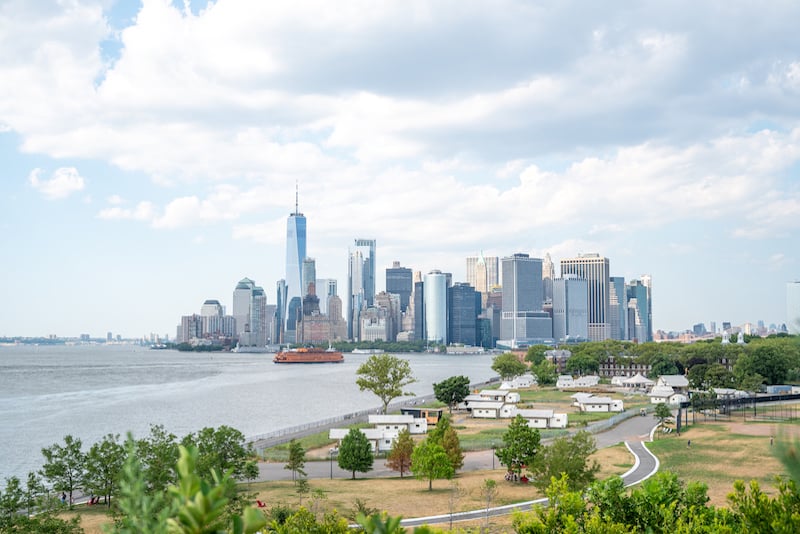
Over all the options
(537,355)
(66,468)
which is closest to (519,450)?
(66,468)

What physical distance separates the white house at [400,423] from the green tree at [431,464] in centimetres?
1972

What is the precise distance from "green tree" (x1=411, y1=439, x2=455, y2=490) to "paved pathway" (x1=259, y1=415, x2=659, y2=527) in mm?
5528

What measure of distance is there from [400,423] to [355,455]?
60.8 feet

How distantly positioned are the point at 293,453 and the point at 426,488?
775 centimetres

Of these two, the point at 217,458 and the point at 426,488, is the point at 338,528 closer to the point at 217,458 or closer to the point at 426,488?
the point at 217,458

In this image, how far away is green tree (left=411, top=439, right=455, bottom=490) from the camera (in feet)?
128

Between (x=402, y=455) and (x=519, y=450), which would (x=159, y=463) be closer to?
(x=402, y=455)

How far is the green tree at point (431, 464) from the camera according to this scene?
3888 centimetres

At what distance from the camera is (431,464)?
3888 cm

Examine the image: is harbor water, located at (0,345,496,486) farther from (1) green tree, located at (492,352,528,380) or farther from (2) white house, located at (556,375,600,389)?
(2) white house, located at (556,375,600,389)

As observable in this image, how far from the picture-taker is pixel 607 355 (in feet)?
466

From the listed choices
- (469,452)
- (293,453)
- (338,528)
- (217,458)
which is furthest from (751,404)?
(338,528)

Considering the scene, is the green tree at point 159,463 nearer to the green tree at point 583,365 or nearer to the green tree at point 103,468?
the green tree at point 103,468

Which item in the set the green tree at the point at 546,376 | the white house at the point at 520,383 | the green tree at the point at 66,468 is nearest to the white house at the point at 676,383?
the green tree at the point at 546,376
